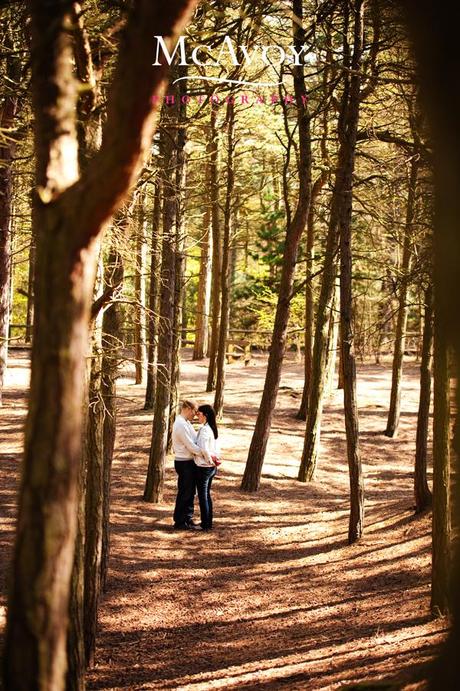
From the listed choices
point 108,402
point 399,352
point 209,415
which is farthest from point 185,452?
point 399,352

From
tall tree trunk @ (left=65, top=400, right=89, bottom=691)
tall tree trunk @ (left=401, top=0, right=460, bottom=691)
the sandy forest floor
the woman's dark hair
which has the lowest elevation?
the sandy forest floor

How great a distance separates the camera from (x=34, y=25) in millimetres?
4816

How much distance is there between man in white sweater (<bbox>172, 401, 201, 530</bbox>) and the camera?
482 inches

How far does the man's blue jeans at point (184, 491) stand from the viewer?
40.6ft

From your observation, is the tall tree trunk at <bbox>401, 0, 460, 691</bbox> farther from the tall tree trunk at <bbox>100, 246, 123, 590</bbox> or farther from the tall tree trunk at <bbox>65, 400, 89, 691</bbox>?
the tall tree trunk at <bbox>100, 246, 123, 590</bbox>

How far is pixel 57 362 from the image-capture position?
4590 mm

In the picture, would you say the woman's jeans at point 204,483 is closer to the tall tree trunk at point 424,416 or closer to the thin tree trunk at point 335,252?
the thin tree trunk at point 335,252

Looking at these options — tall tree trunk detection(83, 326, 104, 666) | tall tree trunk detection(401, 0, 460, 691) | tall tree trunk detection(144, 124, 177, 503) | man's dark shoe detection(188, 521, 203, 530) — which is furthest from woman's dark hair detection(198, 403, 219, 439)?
tall tree trunk detection(401, 0, 460, 691)

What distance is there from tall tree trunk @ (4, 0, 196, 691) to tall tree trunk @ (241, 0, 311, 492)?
33.0 feet

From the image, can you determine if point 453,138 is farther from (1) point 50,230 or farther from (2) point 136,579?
(2) point 136,579

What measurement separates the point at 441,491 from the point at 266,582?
11.1ft

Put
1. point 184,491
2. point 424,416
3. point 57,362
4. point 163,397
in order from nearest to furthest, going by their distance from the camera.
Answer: point 57,362 → point 184,491 → point 424,416 → point 163,397

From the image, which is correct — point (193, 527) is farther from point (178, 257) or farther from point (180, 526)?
point (178, 257)

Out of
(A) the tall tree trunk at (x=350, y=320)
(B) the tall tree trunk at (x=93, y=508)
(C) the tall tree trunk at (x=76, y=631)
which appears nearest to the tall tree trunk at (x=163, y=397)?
(A) the tall tree trunk at (x=350, y=320)
